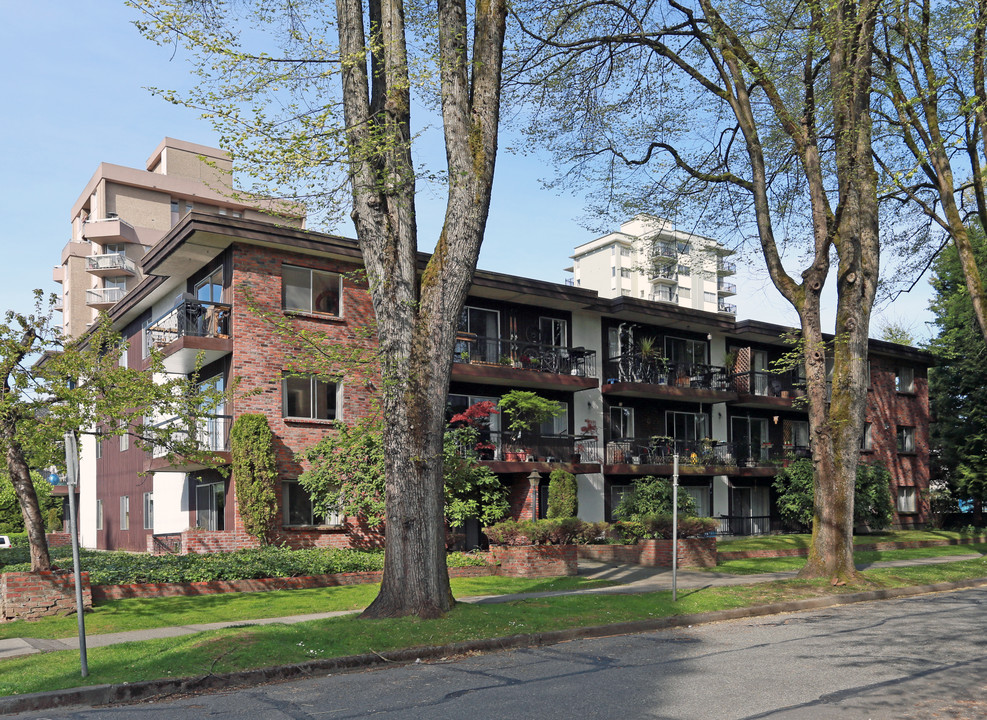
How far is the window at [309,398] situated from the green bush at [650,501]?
9857 millimetres

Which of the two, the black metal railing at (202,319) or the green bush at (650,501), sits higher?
the black metal railing at (202,319)

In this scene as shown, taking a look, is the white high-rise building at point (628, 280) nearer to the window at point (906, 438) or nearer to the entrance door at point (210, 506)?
the window at point (906, 438)

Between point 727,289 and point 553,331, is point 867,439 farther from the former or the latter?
point 727,289

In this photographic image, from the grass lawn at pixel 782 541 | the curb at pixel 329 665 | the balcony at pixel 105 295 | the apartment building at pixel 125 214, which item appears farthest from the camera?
the balcony at pixel 105 295

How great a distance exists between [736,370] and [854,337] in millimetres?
19036

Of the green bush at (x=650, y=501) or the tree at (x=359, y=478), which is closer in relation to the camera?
the tree at (x=359, y=478)

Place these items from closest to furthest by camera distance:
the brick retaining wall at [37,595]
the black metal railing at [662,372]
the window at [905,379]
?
the brick retaining wall at [37,595] < the black metal railing at [662,372] < the window at [905,379]

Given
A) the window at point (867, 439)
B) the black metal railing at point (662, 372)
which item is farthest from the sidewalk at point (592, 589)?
the window at point (867, 439)

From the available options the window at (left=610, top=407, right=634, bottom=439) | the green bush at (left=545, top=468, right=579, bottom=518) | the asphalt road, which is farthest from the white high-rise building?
the asphalt road

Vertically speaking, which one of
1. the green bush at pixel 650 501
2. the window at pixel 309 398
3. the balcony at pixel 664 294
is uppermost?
the balcony at pixel 664 294

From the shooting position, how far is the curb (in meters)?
8.15

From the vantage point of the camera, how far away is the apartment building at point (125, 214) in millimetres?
58750

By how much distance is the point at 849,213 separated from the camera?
57.3 feet

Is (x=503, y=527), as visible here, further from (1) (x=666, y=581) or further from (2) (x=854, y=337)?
(2) (x=854, y=337)
